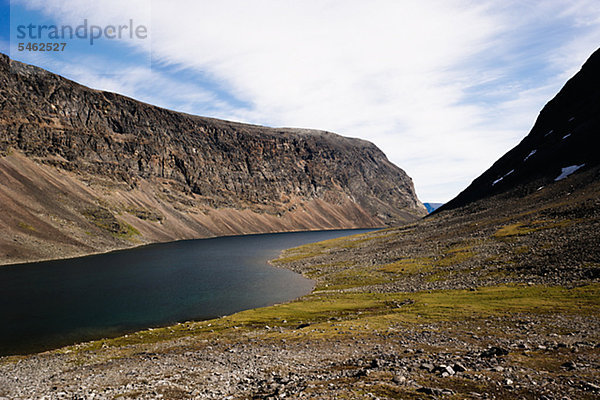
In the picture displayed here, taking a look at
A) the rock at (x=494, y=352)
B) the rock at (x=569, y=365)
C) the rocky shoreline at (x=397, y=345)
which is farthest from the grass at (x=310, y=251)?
the rock at (x=569, y=365)

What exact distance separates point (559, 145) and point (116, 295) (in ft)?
497

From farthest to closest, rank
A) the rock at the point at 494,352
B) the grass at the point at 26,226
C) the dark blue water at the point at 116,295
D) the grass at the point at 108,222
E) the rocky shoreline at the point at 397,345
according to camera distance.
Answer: the grass at the point at 108,222 → the grass at the point at 26,226 → the dark blue water at the point at 116,295 → the rock at the point at 494,352 → the rocky shoreline at the point at 397,345

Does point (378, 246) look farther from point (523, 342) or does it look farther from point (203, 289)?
point (523, 342)

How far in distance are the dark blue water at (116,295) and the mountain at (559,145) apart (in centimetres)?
9356

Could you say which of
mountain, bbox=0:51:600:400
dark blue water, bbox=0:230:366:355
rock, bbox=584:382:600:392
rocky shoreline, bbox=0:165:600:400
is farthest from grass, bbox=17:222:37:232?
rock, bbox=584:382:600:392

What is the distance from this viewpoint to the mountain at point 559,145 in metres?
109

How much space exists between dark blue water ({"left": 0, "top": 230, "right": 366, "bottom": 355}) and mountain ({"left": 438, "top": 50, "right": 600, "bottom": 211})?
307 feet

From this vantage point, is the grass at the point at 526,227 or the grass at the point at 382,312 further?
the grass at the point at 526,227

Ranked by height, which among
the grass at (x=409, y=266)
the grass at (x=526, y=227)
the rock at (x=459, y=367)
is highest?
the grass at (x=526, y=227)

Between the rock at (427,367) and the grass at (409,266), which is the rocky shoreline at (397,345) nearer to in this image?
the rock at (427,367)

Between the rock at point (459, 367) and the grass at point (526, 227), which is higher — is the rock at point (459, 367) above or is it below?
below

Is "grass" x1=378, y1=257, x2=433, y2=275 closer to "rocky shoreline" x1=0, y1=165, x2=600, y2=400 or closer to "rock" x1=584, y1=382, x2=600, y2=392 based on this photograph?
"rocky shoreline" x1=0, y1=165, x2=600, y2=400

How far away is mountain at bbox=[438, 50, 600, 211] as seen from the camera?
109m

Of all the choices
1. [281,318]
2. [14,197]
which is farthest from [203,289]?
[14,197]
